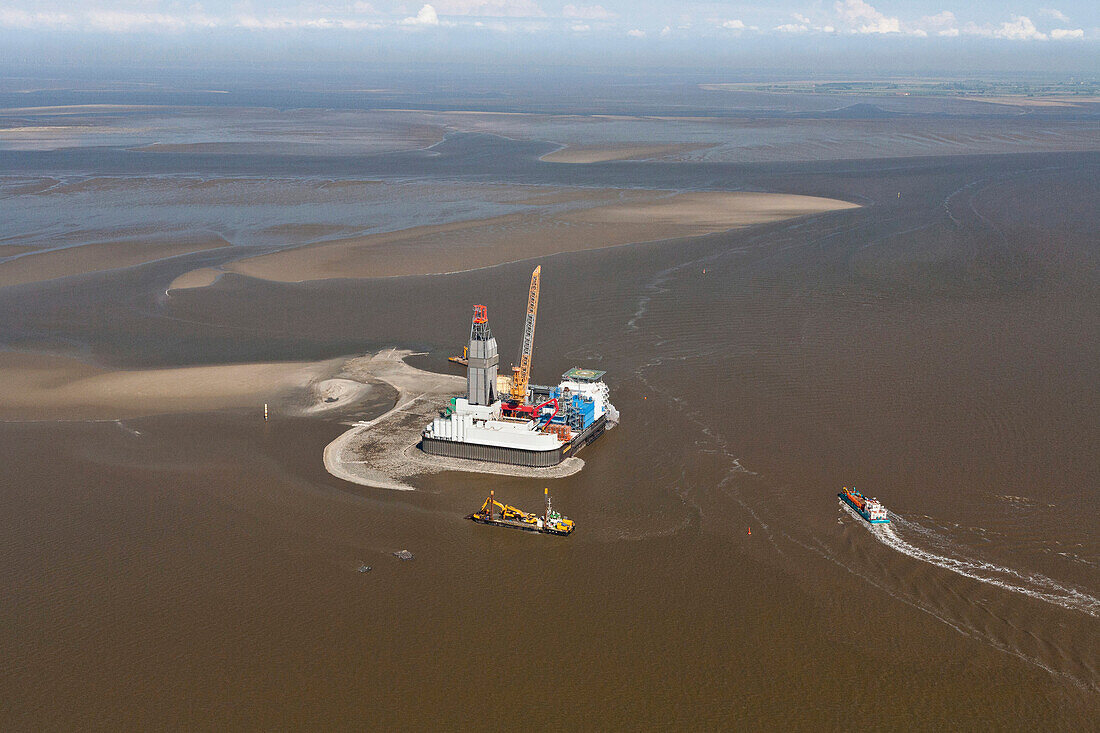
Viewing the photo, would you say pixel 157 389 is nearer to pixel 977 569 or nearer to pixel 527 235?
pixel 977 569

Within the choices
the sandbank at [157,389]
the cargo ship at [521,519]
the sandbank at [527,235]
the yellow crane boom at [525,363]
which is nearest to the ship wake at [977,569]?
the cargo ship at [521,519]

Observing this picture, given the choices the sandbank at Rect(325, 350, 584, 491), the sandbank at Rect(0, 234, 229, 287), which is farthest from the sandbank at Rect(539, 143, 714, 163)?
the sandbank at Rect(325, 350, 584, 491)

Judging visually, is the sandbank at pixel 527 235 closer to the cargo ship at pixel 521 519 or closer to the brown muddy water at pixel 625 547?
the brown muddy water at pixel 625 547

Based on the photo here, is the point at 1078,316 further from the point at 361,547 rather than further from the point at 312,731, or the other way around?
the point at 312,731

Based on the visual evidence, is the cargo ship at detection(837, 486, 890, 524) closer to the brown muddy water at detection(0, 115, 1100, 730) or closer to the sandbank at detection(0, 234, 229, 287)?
the brown muddy water at detection(0, 115, 1100, 730)

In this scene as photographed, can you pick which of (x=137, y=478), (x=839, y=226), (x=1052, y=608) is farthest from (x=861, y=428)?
(x=839, y=226)
